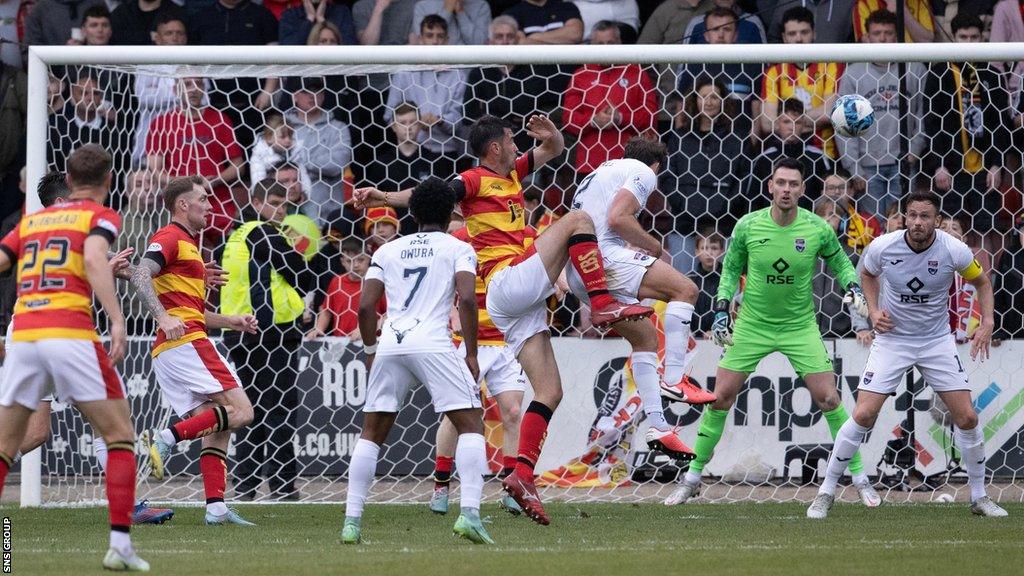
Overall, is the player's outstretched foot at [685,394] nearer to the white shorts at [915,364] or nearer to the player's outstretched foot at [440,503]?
the white shorts at [915,364]

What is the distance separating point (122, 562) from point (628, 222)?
13.8 ft

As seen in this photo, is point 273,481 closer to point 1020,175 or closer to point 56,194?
point 56,194

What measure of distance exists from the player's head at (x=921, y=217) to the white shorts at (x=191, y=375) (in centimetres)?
482

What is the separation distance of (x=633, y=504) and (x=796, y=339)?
5.92 feet

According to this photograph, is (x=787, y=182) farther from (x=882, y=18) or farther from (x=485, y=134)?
(x=882, y=18)

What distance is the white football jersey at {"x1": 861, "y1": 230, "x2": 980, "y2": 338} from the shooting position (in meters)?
10.2

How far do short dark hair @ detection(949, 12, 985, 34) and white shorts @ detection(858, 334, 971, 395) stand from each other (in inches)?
173

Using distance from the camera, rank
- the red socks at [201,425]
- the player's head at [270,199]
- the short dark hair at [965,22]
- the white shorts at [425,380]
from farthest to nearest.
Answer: the short dark hair at [965,22] → the player's head at [270,199] → the red socks at [201,425] → the white shorts at [425,380]

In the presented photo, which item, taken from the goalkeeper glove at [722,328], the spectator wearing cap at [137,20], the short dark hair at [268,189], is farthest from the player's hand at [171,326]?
the spectator wearing cap at [137,20]

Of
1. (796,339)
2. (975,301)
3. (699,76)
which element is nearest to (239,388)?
(796,339)

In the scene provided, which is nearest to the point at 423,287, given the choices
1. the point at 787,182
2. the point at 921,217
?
the point at 921,217

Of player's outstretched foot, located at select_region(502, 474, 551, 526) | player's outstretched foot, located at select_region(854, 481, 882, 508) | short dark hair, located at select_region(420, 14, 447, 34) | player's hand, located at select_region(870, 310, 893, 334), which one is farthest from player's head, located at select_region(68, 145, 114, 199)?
short dark hair, located at select_region(420, 14, 447, 34)

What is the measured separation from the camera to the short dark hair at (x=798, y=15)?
1386 cm

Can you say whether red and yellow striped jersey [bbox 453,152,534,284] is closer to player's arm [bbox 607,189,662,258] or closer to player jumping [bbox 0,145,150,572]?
player's arm [bbox 607,189,662,258]
